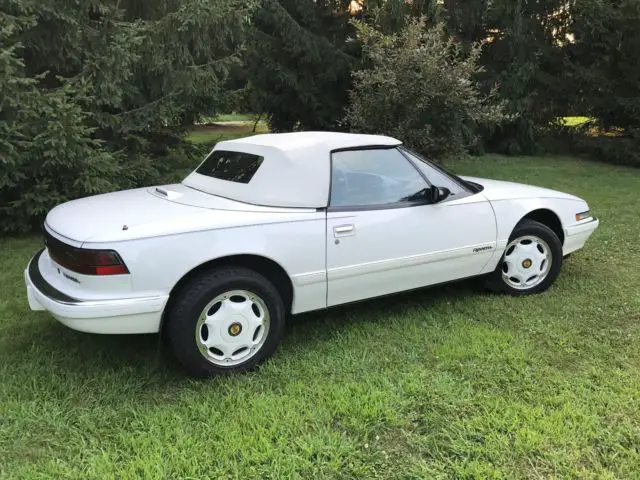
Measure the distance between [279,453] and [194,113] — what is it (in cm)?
785

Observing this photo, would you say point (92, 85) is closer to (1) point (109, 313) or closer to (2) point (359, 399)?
(1) point (109, 313)

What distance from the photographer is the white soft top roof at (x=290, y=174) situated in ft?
11.6

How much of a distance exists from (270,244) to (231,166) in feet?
3.17

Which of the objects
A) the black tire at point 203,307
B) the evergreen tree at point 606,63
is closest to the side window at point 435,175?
the black tire at point 203,307

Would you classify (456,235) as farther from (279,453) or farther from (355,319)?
(279,453)

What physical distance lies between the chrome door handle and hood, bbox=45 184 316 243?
28 cm

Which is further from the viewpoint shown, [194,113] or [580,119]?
[580,119]

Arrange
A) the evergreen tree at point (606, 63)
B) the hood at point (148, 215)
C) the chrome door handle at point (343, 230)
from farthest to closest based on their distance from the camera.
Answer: the evergreen tree at point (606, 63) < the chrome door handle at point (343, 230) < the hood at point (148, 215)

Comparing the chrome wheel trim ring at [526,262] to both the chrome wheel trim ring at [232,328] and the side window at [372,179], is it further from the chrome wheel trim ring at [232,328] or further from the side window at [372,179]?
the chrome wheel trim ring at [232,328]

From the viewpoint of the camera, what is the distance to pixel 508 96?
14430mm

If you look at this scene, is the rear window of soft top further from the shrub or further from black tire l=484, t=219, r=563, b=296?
the shrub

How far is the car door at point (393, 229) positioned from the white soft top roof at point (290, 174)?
0.26ft

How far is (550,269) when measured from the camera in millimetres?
4602

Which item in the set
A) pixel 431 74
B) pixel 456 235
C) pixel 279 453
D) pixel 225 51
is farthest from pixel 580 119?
pixel 279 453
